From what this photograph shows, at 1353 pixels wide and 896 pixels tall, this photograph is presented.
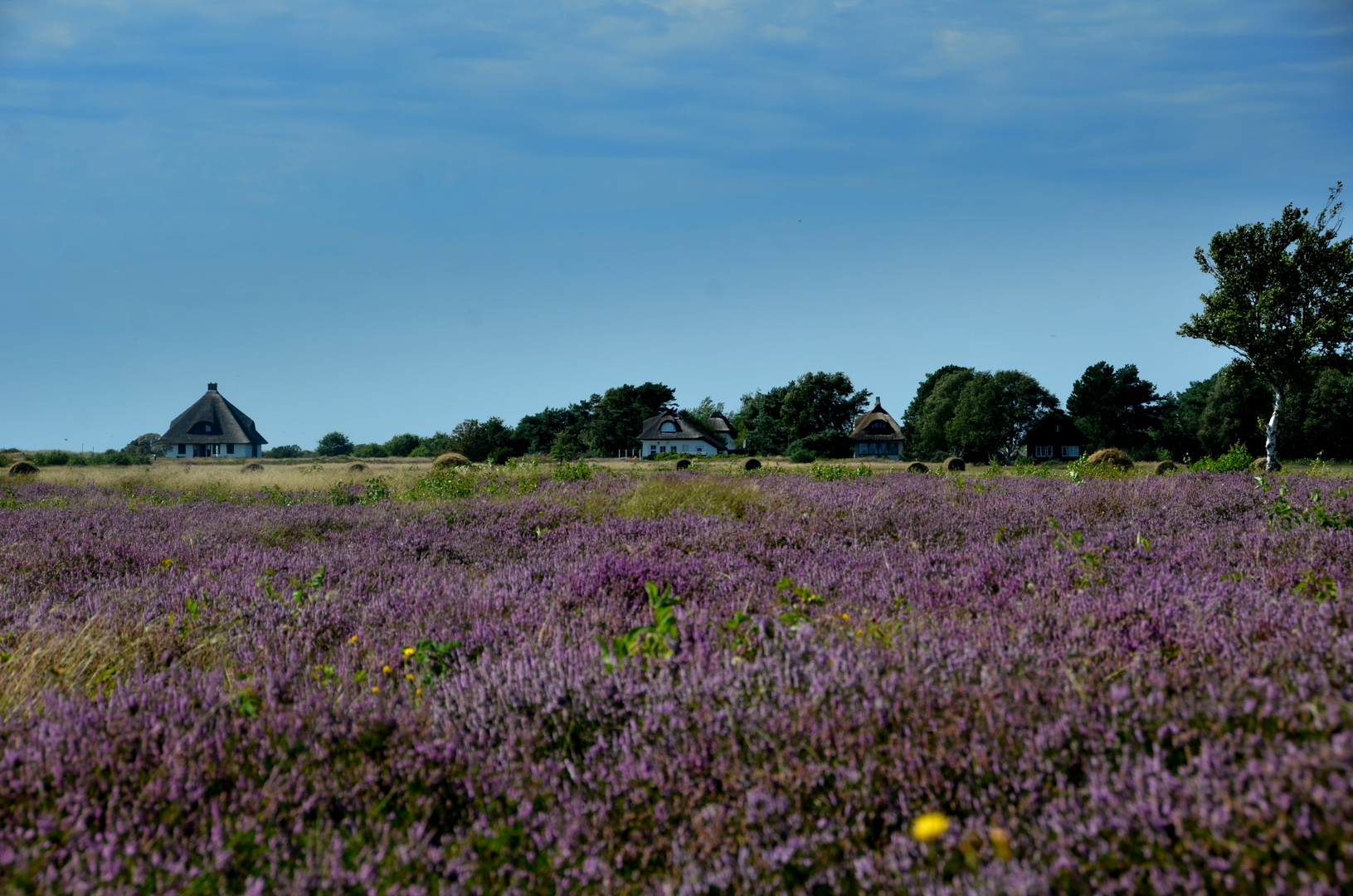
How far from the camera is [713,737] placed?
2109 millimetres

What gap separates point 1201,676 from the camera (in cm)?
214

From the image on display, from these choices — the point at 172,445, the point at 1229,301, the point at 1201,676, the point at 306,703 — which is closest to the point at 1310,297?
the point at 1229,301

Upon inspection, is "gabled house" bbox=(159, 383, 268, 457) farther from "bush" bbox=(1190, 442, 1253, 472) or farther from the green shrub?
"bush" bbox=(1190, 442, 1253, 472)

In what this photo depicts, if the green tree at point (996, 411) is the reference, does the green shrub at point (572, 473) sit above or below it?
below

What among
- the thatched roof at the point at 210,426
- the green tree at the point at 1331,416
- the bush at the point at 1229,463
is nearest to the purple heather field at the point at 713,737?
the bush at the point at 1229,463

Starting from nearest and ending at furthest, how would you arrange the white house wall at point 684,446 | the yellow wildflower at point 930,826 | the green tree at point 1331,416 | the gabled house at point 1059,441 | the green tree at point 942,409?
1. the yellow wildflower at point 930,826
2. the green tree at point 1331,416
3. the green tree at point 942,409
4. the gabled house at point 1059,441
5. the white house wall at point 684,446

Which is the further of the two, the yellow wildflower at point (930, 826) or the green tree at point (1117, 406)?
the green tree at point (1117, 406)

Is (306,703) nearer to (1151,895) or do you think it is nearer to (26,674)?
(26,674)

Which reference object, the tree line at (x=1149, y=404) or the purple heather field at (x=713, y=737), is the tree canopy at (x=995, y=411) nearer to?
the tree line at (x=1149, y=404)

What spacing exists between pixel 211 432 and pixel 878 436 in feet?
215

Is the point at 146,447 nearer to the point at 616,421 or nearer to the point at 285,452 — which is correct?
the point at 285,452

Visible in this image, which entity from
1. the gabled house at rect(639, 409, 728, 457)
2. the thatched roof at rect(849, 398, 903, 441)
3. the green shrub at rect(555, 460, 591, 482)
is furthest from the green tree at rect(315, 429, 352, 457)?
the green shrub at rect(555, 460, 591, 482)

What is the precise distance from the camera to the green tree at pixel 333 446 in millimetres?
72875

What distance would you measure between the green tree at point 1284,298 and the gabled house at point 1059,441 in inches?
1404
